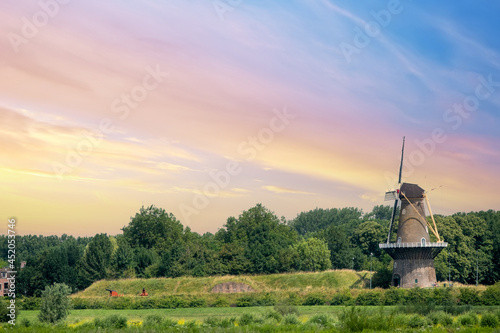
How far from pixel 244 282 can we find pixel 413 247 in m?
23.7

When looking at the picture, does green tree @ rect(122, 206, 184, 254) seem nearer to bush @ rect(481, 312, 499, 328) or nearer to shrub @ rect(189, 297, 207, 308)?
shrub @ rect(189, 297, 207, 308)

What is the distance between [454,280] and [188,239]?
164 ft

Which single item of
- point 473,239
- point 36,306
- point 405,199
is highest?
point 405,199

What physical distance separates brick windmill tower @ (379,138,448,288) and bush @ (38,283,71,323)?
152 ft

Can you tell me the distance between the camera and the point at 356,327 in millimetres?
26562

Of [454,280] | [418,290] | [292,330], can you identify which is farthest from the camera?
[454,280]

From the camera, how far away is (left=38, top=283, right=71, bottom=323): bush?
3947cm

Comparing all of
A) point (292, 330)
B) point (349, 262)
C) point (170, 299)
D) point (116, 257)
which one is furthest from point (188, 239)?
point (292, 330)

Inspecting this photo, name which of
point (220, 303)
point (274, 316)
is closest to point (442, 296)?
point (220, 303)

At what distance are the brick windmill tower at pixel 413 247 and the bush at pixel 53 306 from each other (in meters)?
46.5

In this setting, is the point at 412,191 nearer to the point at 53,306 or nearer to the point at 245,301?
the point at 245,301

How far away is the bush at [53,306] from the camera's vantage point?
39.5 metres

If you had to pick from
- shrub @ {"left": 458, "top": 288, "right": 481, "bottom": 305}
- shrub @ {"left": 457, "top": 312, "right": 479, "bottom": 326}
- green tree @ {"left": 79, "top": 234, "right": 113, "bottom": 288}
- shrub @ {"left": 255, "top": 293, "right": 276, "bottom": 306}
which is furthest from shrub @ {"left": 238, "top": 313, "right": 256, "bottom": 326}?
green tree @ {"left": 79, "top": 234, "right": 113, "bottom": 288}

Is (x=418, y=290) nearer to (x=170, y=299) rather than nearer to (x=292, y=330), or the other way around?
(x=170, y=299)
